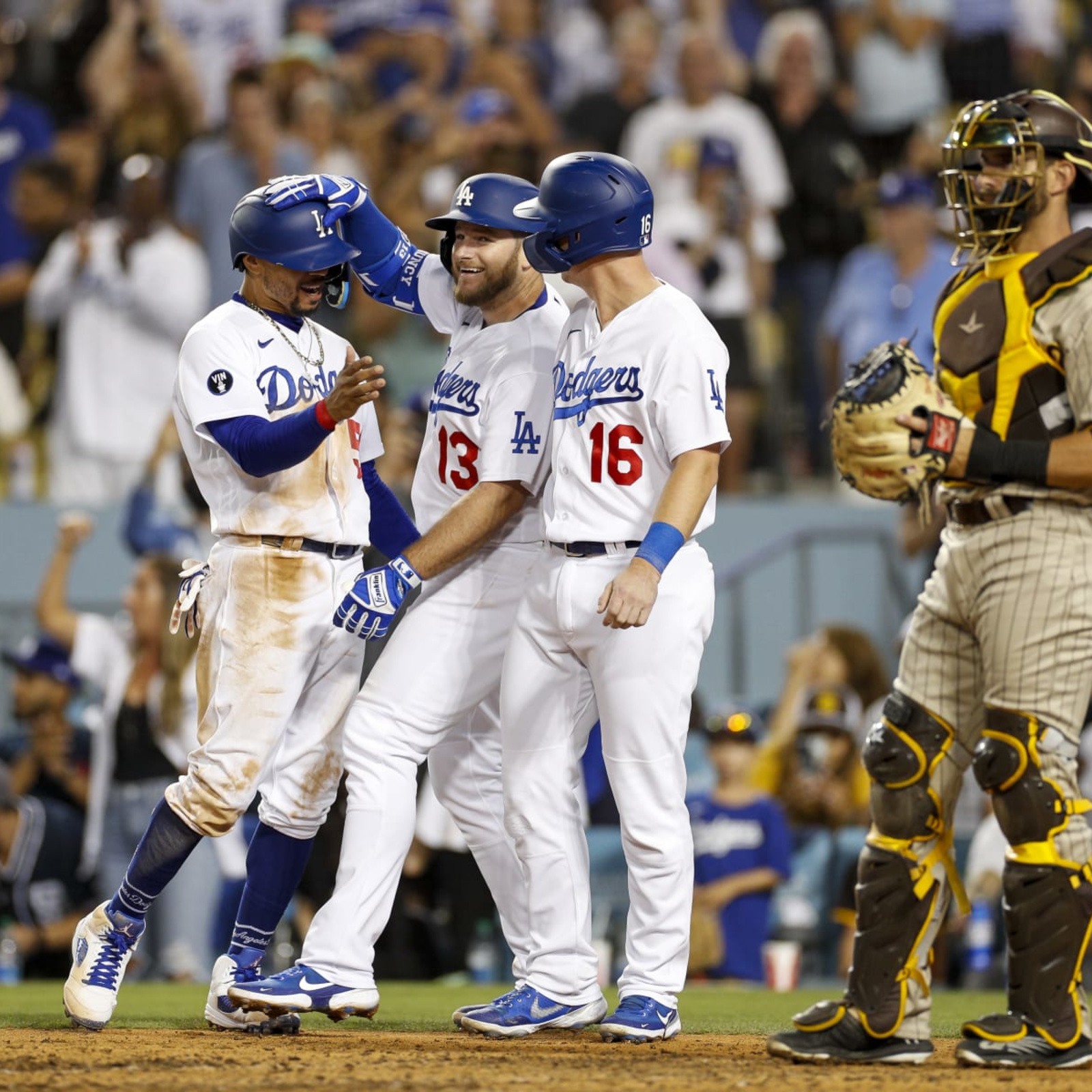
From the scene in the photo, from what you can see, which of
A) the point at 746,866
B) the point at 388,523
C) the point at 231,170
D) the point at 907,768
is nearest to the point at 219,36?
the point at 231,170

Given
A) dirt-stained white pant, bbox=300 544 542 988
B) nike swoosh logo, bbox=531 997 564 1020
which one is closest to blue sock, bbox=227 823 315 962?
dirt-stained white pant, bbox=300 544 542 988

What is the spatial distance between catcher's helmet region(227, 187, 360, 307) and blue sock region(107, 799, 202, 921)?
1590 mm

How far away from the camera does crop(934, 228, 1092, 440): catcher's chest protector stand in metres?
4.36

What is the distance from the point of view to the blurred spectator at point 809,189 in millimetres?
11234

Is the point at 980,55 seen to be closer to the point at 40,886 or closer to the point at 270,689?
the point at 40,886

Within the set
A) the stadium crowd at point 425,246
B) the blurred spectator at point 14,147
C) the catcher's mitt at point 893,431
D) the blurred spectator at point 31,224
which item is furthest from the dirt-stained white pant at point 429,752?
the blurred spectator at point 14,147

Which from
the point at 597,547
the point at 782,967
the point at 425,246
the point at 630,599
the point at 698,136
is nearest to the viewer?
the point at 630,599

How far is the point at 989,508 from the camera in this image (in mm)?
4371

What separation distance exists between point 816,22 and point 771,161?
59.4 inches

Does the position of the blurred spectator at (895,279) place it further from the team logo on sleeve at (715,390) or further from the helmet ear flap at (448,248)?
the team logo on sleeve at (715,390)

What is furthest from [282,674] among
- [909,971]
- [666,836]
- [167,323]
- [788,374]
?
[788,374]

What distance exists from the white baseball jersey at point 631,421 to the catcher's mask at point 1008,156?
0.81m

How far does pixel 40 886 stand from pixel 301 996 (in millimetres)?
4173

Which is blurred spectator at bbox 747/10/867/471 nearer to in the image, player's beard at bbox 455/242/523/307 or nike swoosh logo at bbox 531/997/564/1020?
player's beard at bbox 455/242/523/307
